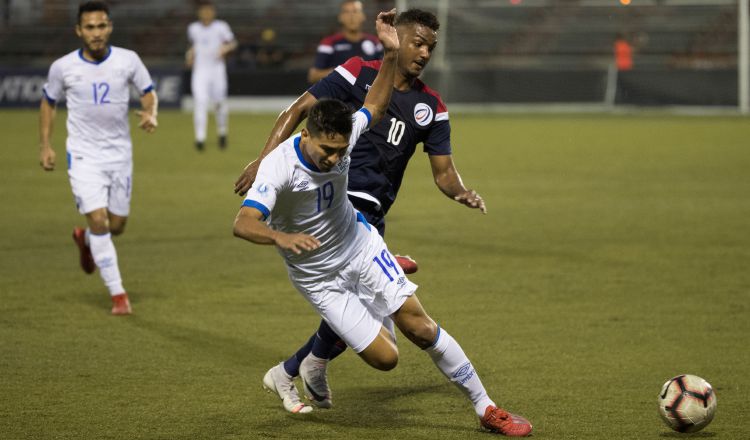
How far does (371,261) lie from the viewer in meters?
5.83

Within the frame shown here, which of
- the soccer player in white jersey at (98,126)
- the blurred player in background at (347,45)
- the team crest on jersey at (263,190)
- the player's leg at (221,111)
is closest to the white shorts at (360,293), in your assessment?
the team crest on jersey at (263,190)

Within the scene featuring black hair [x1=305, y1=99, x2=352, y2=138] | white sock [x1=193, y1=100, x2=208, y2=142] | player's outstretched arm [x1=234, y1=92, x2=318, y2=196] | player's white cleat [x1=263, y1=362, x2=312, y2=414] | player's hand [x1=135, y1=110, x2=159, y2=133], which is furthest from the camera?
white sock [x1=193, y1=100, x2=208, y2=142]

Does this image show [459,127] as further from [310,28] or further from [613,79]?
[310,28]

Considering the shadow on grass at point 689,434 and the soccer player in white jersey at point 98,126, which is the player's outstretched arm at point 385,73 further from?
the soccer player in white jersey at point 98,126

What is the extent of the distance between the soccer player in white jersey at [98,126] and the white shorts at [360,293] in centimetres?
353

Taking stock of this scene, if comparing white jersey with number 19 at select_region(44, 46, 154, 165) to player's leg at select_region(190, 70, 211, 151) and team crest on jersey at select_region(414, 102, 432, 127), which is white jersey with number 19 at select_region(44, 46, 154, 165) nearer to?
team crest on jersey at select_region(414, 102, 432, 127)

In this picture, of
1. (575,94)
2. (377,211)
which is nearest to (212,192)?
(377,211)

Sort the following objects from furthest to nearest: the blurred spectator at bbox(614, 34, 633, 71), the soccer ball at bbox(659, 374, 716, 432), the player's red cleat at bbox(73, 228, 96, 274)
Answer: the blurred spectator at bbox(614, 34, 633, 71)
the player's red cleat at bbox(73, 228, 96, 274)
the soccer ball at bbox(659, 374, 716, 432)

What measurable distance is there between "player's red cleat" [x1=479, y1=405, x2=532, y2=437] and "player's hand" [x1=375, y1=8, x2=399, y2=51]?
1931 mm

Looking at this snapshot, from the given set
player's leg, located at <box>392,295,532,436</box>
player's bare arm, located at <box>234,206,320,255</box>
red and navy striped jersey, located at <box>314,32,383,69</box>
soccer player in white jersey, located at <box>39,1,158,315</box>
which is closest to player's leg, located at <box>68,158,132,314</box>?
soccer player in white jersey, located at <box>39,1,158,315</box>

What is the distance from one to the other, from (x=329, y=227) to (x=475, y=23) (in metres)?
29.6

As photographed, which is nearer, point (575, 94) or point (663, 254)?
point (663, 254)

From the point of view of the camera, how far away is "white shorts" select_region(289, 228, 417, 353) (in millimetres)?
5766

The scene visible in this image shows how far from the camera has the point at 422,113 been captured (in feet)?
21.7
